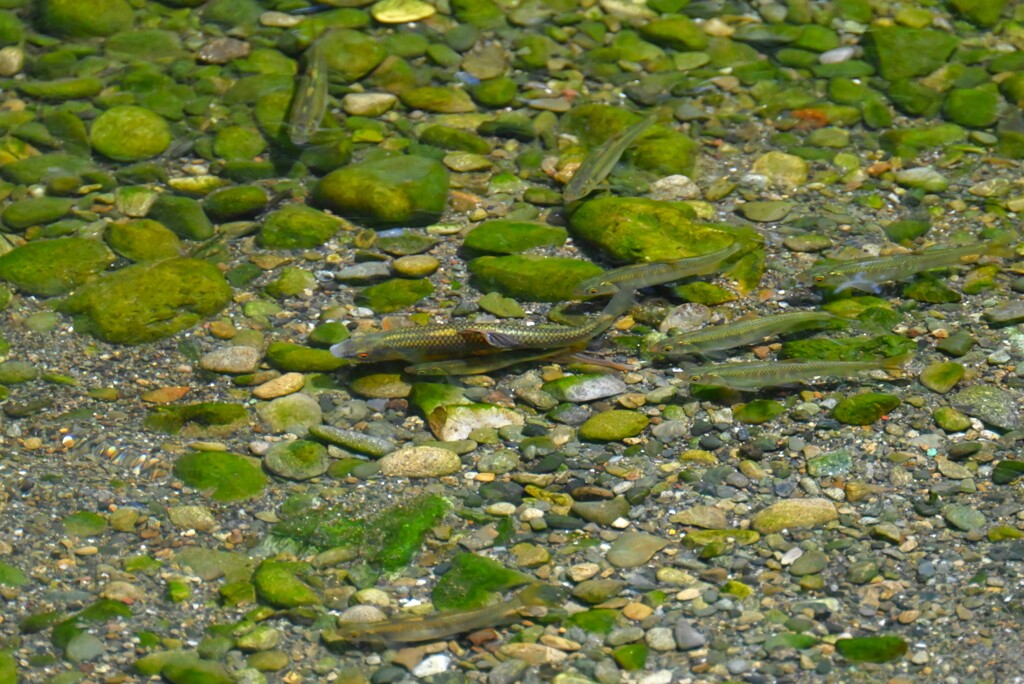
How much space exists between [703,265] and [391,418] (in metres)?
1.98

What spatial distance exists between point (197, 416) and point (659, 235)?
9.13ft

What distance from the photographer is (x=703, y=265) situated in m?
6.04

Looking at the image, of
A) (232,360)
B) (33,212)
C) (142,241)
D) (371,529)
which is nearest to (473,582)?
(371,529)

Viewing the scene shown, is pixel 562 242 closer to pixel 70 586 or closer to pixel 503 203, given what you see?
pixel 503 203

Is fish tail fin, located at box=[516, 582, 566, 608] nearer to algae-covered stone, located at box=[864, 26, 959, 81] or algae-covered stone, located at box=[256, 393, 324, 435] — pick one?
algae-covered stone, located at box=[256, 393, 324, 435]

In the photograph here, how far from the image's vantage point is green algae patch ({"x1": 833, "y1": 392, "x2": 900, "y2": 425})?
518 cm

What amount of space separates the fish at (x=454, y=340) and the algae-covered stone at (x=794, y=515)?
4.57ft

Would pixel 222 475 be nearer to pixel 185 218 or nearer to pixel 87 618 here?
pixel 87 618

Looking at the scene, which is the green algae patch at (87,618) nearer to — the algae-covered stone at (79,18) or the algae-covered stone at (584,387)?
the algae-covered stone at (584,387)

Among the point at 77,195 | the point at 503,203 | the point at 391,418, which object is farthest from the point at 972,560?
A: the point at 77,195

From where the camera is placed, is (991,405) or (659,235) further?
(659,235)

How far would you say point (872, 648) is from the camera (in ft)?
13.5

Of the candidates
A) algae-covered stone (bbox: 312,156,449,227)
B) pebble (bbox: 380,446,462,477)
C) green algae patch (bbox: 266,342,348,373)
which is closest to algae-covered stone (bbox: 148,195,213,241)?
algae-covered stone (bbox: 312,156,449,227)

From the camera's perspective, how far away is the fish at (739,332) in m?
5.49
